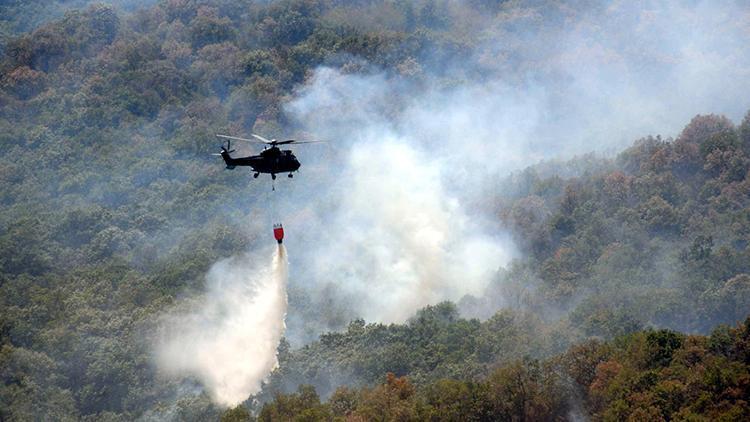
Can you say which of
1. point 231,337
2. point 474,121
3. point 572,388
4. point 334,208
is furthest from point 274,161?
point 474,121

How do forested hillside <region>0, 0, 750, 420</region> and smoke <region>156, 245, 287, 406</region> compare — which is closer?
forested hillside <region>0, 0, 750, 420</region>

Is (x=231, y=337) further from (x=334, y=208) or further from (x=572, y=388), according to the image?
(x=334, y=208)

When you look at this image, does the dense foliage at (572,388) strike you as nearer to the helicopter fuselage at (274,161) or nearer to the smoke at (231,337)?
the smoke at (231,337)

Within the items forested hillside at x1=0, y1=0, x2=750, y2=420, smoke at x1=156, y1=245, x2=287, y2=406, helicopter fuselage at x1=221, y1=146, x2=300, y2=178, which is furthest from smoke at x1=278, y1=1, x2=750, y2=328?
helicopter fuselage at x1=221, y1=146, x2=300, y2=178

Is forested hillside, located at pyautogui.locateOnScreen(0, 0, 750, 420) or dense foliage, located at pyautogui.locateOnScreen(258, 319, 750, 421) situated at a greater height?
forested hillside, located at pyautogui.locateOnScreen(0, 0, 750, 420)

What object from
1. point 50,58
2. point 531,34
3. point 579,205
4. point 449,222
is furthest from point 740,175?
point 50,58

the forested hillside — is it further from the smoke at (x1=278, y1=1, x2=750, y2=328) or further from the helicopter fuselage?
the helicopter fuselage
